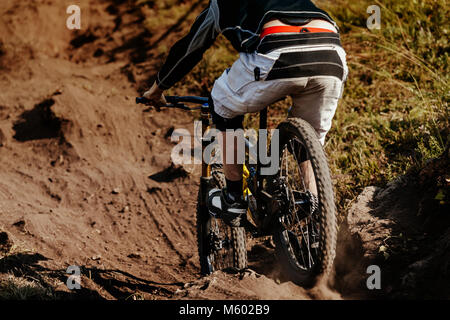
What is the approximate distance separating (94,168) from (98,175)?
0.55 feet

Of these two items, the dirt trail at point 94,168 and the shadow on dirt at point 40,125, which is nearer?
the dirt trail at point 94,168

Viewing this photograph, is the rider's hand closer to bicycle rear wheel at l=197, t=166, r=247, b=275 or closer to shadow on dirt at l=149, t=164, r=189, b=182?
bicycle rear wheel at l=197, t=166, r=247, b=275

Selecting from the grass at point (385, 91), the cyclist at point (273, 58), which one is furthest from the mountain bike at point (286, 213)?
the grass at point (385, 91)

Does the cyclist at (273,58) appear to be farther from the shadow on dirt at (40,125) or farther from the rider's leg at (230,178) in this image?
the shadow on dirt at (40,125)

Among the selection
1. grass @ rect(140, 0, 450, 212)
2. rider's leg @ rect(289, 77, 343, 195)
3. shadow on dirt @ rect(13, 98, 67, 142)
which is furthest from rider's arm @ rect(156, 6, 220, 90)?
shadow on dirt @ rect(13, 98, 67, 142)

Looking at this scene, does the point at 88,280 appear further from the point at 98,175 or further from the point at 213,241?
the point at 98,175

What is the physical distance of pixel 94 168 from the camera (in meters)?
5.03

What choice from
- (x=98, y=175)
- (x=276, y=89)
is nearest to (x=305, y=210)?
(x=276, y=89)

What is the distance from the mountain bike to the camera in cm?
203

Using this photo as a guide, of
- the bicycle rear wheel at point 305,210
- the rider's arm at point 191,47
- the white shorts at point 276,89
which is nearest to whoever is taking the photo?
the bicycle rear wheel at point 305,210

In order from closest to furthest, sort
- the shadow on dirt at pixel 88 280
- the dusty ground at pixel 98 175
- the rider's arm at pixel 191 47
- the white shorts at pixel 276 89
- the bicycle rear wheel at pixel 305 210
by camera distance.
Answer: the bicycle rear wheel at pixel 305 210 < the white shorts at pixel 276 89 < the rider's arm at pixel 191 47 < the shadow on dirt at pixel 88 280 < the dusty ground at pixel 98 175

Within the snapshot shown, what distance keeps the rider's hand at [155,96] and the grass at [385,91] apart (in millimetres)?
1617

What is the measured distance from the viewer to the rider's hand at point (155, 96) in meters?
2.72
